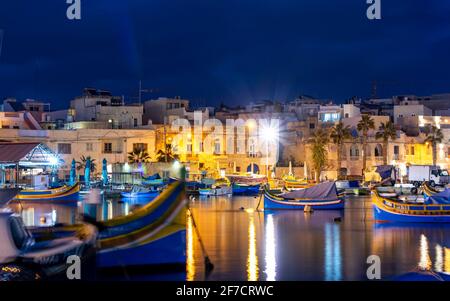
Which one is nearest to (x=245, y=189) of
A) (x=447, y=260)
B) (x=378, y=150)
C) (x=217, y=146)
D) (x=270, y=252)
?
(x=217, y=146)

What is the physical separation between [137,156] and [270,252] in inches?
1539

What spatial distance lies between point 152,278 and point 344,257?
7274mm

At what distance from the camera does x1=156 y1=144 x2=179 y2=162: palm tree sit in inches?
2412

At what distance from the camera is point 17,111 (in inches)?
2726

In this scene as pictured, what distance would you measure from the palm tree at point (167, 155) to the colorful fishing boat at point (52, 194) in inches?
626

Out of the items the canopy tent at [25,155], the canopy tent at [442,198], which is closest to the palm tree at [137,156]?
the canopy tent at [25,155]

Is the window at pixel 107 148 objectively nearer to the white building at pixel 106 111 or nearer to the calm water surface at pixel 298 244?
the white building at pixel 106 111

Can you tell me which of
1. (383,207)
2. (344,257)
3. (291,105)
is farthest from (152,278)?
(291,105)

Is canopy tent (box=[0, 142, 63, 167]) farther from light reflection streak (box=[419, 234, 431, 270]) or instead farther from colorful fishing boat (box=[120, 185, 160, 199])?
light reflection streak (box=[419, 234, 431, 270])

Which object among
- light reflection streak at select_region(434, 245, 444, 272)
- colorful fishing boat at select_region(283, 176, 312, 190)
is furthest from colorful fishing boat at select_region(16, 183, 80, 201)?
light reflection streak at select_region(434, 245, 444, 272)

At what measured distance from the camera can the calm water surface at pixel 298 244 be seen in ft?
64.3

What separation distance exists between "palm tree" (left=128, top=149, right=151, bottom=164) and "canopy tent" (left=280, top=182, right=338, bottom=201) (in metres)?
24.4

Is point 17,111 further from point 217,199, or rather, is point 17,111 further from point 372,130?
point 372,130
